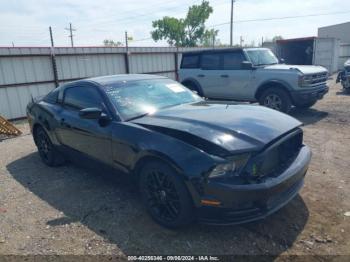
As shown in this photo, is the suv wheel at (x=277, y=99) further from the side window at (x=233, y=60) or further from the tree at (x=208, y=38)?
the tree at (x=208, y=38)

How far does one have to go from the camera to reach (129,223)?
136 inches

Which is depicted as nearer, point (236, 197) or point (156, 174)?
point (236, 197)

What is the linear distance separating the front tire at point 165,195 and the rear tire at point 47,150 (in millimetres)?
2451

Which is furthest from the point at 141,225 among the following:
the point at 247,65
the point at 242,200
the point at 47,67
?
the point at 47,67

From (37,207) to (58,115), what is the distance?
A: 147 centimetres

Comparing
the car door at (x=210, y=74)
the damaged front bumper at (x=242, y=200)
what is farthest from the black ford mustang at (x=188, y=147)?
the car door at (x=210, y=74)

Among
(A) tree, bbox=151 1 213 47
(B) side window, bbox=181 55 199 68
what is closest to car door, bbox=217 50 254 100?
(B) side window, bbox=181 55 199 68

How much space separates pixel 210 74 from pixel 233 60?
884 millimetres

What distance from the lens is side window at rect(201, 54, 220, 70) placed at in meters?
9.63

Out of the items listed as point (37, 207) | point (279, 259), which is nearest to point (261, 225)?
point (279, 259)

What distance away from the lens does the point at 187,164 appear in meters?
2.87

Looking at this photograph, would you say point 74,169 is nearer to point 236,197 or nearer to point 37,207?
point 37,207

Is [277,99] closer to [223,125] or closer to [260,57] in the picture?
[260,57]

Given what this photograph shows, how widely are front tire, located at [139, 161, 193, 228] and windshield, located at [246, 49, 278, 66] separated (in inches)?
257
